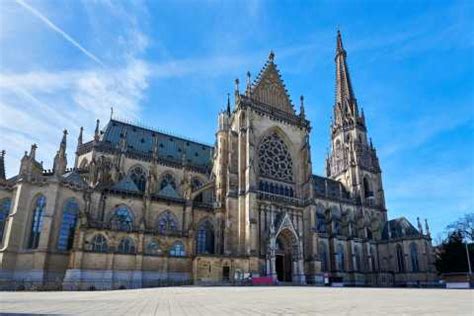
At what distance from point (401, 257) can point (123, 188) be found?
4740 centimetres

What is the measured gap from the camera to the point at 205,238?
37250 mm

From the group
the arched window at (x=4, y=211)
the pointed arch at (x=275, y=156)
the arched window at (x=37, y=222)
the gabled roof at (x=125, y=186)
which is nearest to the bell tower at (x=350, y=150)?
the pointed arch at (x=275, y=156)

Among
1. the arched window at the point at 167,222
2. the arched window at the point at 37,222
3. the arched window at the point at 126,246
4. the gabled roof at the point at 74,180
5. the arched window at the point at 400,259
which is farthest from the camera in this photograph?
the arched window at the point at 400,259

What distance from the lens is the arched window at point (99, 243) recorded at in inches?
1136

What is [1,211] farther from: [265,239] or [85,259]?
[265,239]

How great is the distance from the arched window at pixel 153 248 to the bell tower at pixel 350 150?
137 feet

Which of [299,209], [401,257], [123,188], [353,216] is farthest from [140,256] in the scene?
[401,257]

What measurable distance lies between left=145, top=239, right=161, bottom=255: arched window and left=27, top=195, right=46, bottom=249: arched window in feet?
32.5

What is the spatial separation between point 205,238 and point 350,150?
4090cm

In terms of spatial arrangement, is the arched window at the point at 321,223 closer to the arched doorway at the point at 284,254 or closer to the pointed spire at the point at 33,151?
the arched doorway at the point at 284,254

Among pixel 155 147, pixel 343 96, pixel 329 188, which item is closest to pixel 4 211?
pixel 155 147

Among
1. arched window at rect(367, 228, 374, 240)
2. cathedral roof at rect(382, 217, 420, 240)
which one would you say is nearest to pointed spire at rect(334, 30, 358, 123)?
cathedral roof at rect(382, 217, 420, 240)

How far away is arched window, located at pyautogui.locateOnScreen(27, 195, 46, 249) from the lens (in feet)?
93.9

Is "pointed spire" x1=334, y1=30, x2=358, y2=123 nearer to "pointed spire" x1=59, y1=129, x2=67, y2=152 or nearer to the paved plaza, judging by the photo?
"pointed spire" x1=59, y1=129, x2=67, y2=152
